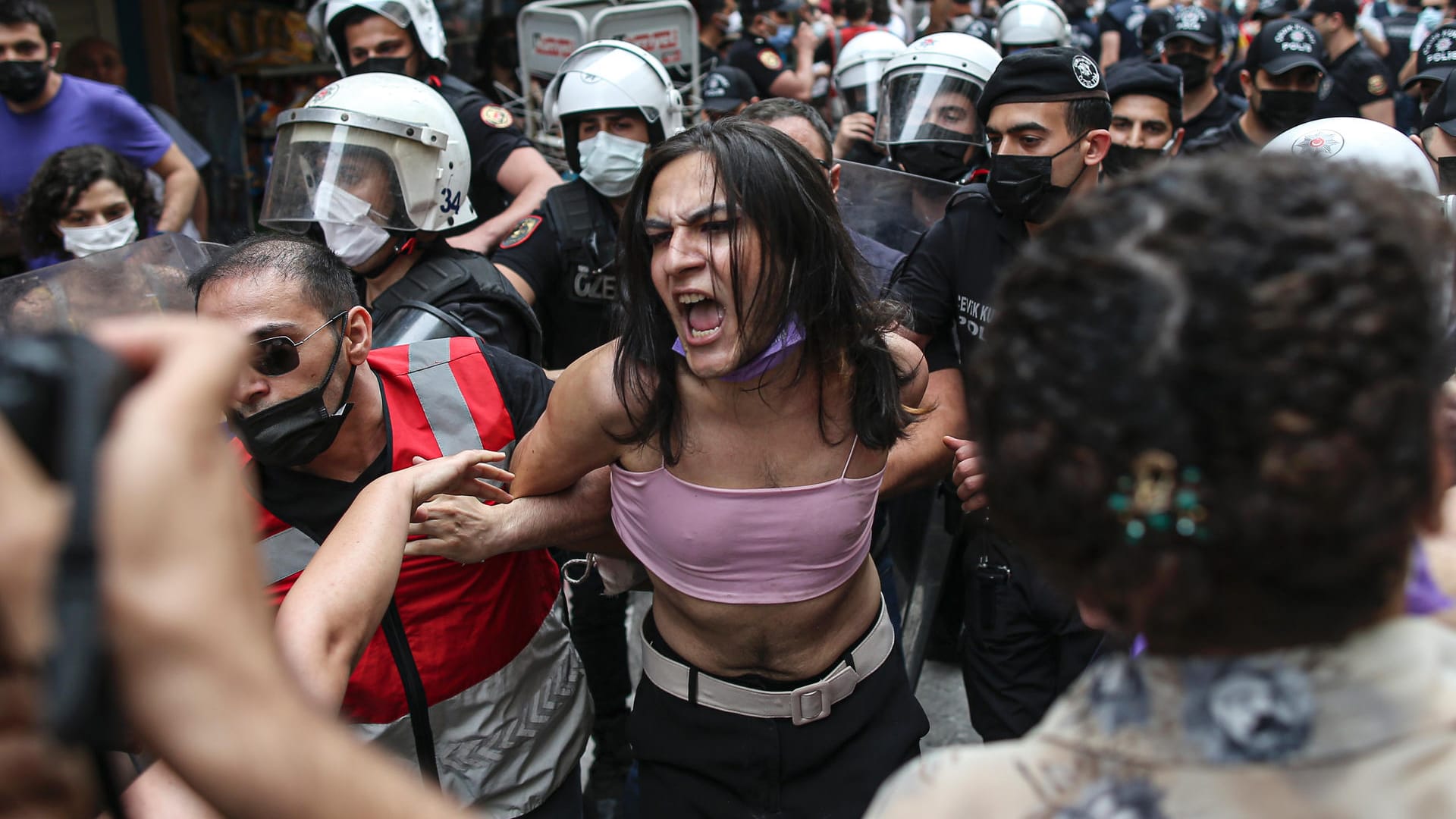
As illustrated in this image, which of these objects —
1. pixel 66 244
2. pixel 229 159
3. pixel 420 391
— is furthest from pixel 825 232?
pixel 229 159

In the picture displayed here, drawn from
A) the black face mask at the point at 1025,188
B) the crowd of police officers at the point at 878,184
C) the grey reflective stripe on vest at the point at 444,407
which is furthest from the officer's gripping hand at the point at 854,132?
the grey reflective stripe on vest at the point at 444,407

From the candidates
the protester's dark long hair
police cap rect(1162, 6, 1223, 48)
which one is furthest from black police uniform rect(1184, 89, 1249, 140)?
the protester's dark long hair

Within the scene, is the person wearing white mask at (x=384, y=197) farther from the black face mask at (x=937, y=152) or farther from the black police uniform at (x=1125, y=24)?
the black police uniform at (x=1125, y=24)

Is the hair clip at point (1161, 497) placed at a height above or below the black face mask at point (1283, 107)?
above

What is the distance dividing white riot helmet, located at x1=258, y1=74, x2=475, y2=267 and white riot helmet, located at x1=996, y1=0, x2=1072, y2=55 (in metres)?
3.76

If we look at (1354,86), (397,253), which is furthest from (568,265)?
(1354,86)

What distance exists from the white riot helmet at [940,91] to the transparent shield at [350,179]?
2152 mm

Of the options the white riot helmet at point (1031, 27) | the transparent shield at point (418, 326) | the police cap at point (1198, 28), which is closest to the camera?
the transparent shield at point (418, 326)

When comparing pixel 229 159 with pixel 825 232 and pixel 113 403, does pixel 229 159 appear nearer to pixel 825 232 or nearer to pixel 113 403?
pixel 825 232

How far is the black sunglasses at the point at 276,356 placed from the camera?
2.24 m

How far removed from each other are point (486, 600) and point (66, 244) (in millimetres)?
2607

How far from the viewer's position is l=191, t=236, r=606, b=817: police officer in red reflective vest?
2203 mm

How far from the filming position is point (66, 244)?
3928 mm

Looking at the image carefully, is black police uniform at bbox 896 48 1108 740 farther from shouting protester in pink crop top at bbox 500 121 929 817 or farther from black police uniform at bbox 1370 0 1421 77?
black police uniform at bbox 1370 0 1421 77
